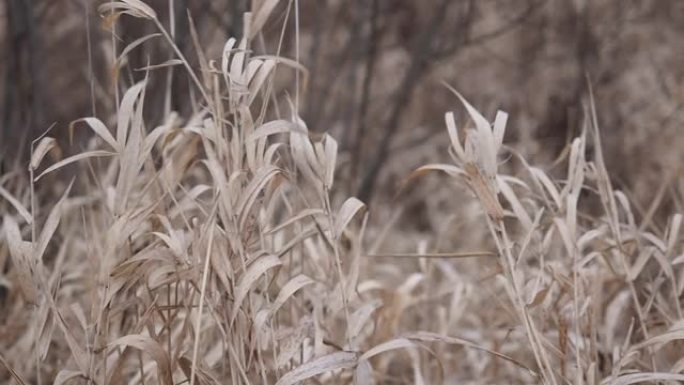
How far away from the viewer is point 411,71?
3.36 meters

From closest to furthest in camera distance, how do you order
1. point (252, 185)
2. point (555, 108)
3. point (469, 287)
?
point (252, 185)
point (469, 287)
point (555, 108)

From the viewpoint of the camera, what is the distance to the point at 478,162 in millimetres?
1747

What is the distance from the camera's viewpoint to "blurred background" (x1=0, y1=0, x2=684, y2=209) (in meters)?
2.83

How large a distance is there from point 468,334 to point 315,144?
99 centimetres

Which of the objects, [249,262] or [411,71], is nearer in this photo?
[249,262]

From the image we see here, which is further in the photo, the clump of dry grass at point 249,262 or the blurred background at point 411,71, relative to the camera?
the blurred background at point 411,71

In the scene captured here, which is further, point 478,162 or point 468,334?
point 468,334

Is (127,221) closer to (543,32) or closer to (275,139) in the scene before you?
(275,139)

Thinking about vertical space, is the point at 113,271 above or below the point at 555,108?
above

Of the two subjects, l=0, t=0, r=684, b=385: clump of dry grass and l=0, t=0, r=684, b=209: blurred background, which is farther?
l=0, t=0, r=684, b=209: blurred background

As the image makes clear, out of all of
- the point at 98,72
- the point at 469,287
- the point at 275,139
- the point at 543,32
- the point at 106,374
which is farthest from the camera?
the point at 543,32

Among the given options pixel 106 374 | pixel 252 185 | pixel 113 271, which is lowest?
pixel 106 374

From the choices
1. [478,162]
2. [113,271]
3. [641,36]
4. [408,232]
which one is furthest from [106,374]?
[641,36]

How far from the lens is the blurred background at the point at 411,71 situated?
2.83 metres
